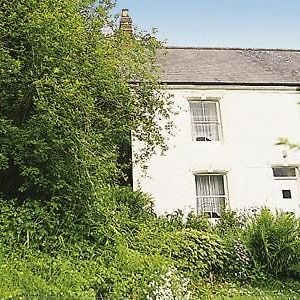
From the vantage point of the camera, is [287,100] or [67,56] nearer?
[67,56]

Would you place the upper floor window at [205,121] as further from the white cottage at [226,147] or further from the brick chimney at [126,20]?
the brick chimney at [126,20]

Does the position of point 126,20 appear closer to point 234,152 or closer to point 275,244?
point 234,152

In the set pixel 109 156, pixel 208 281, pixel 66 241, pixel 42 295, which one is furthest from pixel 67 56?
pixel 208 281

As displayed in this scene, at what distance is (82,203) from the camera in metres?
11.9

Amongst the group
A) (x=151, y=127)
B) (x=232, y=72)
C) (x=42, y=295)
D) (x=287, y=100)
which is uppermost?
(x=232, y=72)

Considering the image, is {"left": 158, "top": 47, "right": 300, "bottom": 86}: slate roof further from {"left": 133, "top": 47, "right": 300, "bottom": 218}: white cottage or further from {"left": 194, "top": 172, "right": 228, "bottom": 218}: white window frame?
{"left": 194, "top": 172, "right": 228, "bottom": 218}: white window frame

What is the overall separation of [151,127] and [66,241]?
20.1ft

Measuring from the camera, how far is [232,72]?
69.5ft

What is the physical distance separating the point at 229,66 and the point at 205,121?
11.1 feet

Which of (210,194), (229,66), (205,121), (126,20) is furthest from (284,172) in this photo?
(126,20)

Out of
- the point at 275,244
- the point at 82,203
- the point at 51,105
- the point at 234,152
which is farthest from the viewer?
the point at 234,152

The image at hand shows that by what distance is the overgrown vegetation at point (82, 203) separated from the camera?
10.4 m

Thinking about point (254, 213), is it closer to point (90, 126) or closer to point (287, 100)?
point (287, 100)

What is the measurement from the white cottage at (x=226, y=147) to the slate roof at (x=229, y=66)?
0.06m
